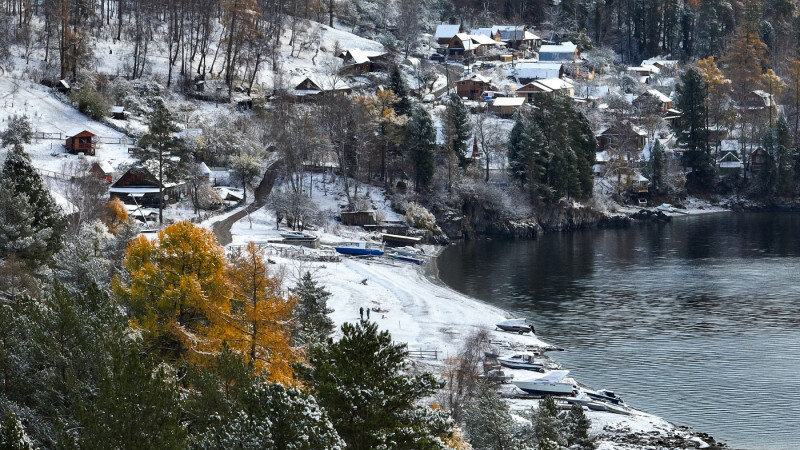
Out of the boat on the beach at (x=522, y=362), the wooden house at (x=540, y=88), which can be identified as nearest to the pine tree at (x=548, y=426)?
the boat on the beach at (x=522, y=362)

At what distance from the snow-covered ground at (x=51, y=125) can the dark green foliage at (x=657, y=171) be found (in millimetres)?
51298

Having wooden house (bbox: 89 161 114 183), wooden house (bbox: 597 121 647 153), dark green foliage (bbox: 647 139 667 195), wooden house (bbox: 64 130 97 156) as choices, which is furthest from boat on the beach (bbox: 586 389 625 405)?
wooden house (bbox: 597 121 647 153)

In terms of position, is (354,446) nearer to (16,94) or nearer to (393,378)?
(393,378)

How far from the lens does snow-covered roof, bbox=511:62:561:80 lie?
123m

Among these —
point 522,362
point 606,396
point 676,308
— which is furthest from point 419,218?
point 606,396

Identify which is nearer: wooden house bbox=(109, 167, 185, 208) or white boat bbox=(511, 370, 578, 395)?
white boat bbox=(511, 370, 578, 395)

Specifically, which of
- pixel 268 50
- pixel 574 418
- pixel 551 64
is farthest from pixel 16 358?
pixel 551 64

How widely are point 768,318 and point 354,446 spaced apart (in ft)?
147

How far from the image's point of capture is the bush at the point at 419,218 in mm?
88875

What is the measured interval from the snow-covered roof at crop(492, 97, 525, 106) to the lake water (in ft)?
66.6

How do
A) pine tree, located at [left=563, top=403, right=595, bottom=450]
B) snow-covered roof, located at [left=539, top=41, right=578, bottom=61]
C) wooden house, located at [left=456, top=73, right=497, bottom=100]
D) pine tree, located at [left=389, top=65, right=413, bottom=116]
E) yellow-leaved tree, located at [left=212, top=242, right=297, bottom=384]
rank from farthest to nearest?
snow-covered roof, located at [left=539, top=41, right=578, bottom=61] → wooden house, located at [left=456, top=73, right=497, bottom=100] → pine tree, located at [left=389, top=65, right=413, bottom=116] → pine tree, located at [left=563, top=403, right=595, bottom=450] → yellow-leaved tree, located at [left=212, top=242, right=297, bottom=384]

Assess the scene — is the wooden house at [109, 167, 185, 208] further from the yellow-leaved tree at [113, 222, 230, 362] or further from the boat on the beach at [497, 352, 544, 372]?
the yellow-leaved tree at [113, 222, 230, 362]

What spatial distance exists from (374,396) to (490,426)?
13.1 m

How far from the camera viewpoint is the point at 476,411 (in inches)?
1432
